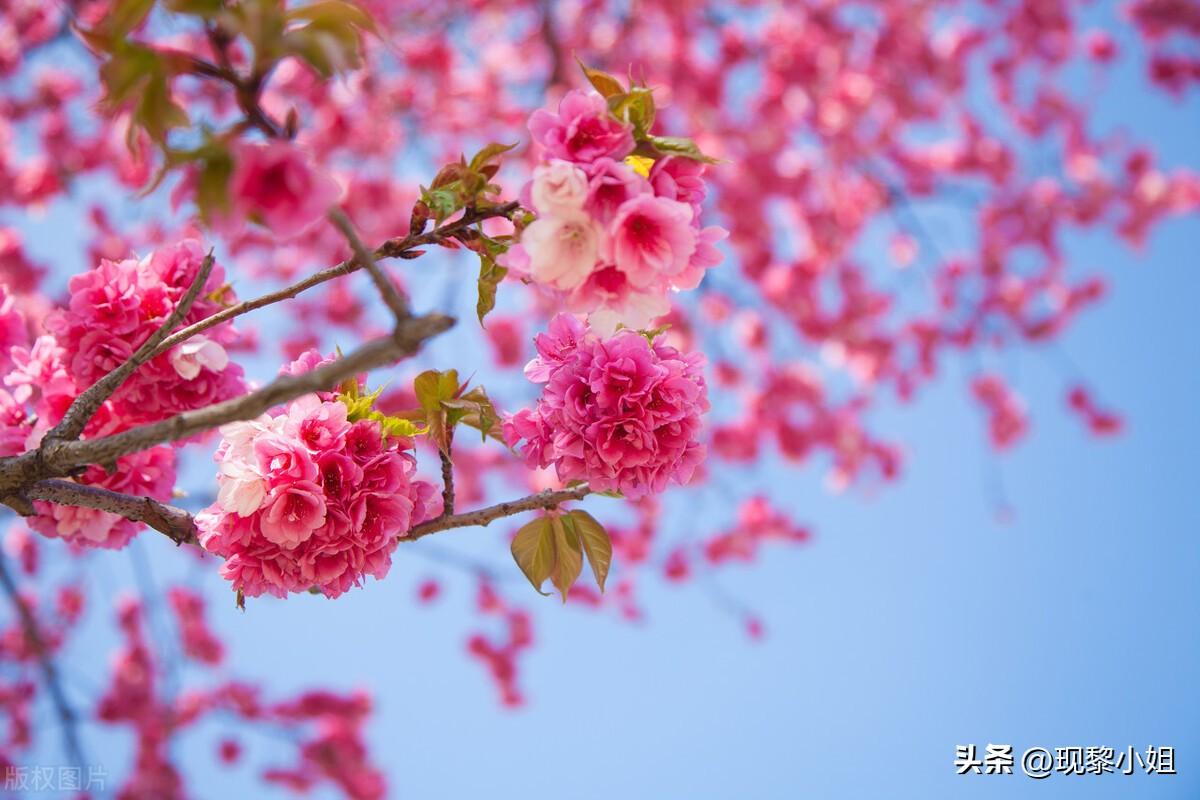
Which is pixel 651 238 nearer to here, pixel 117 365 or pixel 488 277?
pixel 488 277

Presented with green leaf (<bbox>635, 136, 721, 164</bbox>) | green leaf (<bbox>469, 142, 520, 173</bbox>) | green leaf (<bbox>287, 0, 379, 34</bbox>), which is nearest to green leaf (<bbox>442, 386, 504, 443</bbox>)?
green leaf (<bbox>469, 142, 520, 173</bbox>)

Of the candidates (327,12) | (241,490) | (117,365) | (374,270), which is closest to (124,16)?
(327,12)

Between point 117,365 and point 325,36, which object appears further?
point 117,365

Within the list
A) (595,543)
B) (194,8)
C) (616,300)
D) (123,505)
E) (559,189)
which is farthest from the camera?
(595,543)

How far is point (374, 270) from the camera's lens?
0.87 meters

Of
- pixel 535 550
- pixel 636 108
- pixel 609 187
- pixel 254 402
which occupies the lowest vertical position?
pixel 254 402

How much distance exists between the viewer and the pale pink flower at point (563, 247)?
39.7 inches

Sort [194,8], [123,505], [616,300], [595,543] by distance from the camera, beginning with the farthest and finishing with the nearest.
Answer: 1. [595,543]
2. [123,505]
3. [616,300]
4. [194,8]

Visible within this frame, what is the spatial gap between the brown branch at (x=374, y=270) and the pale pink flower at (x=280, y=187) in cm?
2

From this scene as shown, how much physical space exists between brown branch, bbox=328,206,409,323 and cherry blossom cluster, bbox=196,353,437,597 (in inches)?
13.9

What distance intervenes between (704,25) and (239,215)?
236 inches

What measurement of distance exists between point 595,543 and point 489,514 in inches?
6.7

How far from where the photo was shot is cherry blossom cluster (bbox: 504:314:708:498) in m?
1.17

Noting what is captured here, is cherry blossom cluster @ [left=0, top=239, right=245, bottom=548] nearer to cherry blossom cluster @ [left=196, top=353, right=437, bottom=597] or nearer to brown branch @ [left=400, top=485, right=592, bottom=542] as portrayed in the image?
cherry blossom cluster @ [left=196, top=353, right=437, bottom=597]
